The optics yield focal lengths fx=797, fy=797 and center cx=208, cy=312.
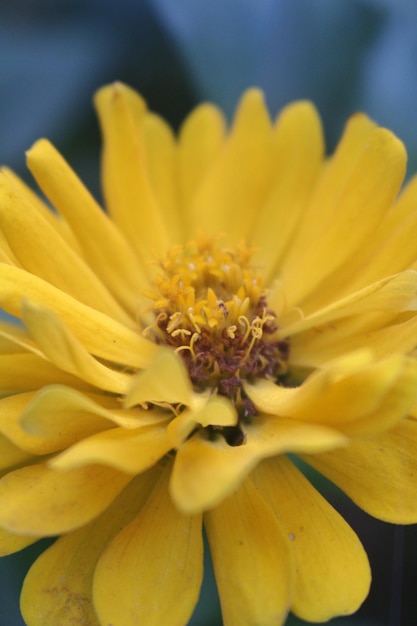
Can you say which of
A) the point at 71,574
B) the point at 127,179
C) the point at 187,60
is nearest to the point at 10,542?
the point at 71,574

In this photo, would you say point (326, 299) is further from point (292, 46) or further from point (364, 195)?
point (292, 46)

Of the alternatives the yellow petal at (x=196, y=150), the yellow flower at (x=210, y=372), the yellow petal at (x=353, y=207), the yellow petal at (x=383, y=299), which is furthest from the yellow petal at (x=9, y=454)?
the yellow petal at (x=196, y=150)

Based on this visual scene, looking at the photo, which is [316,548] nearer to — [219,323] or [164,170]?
[219,323]

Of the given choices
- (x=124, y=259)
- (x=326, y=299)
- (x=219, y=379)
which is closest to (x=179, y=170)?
(x=124, y=259)

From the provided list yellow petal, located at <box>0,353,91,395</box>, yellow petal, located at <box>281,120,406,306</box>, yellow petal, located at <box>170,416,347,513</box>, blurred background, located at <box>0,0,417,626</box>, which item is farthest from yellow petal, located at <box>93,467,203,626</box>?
blurred background, located at <box>0,0,417,626</box>

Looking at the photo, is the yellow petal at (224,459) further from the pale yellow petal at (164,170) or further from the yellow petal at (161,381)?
the pale yellow petal at (164,170)

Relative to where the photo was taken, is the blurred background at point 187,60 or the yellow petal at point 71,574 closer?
the yellow petal at point 71,574
